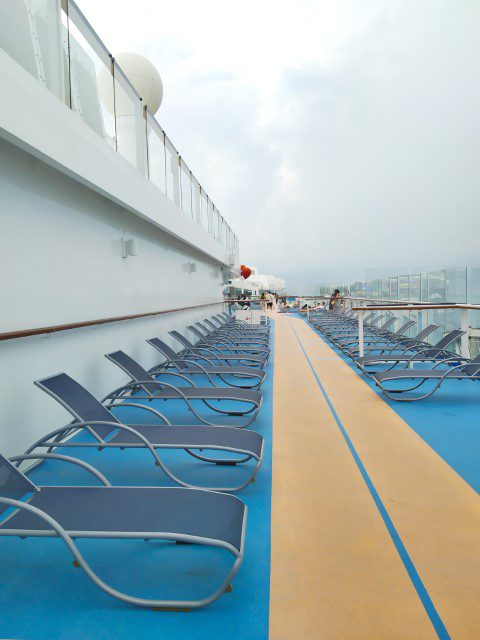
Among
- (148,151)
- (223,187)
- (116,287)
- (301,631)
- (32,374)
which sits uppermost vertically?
(223,187)

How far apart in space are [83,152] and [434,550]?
3.84m

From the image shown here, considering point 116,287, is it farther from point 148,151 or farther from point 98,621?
point 98,621

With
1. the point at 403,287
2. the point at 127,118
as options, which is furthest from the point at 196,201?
the point at 403,287

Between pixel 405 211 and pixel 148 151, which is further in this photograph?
pixel 405 211

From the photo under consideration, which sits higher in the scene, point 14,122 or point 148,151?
point 148,151

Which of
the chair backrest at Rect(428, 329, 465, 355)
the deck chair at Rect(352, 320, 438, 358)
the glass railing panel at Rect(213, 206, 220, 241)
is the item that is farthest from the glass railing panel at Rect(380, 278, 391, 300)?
the chair backrest at Rect(428, 329, 465, 355)

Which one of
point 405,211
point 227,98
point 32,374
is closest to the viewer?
point 32,374

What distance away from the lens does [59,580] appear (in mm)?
1881

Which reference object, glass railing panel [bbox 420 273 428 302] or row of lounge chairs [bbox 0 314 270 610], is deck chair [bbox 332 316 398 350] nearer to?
glass railing panel [bbox 420 273 428 302]

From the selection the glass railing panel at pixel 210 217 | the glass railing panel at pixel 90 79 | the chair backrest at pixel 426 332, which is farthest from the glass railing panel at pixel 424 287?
the glass railing panel at pixel 90 79

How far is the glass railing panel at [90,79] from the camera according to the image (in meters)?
3.89

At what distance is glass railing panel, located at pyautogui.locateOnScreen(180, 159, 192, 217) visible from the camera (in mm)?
8422

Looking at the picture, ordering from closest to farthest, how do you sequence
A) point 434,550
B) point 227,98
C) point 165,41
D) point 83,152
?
point 434,550
point 83,152
point 165,41
point 227,98

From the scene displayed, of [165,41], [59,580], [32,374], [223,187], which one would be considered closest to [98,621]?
[59,580]
